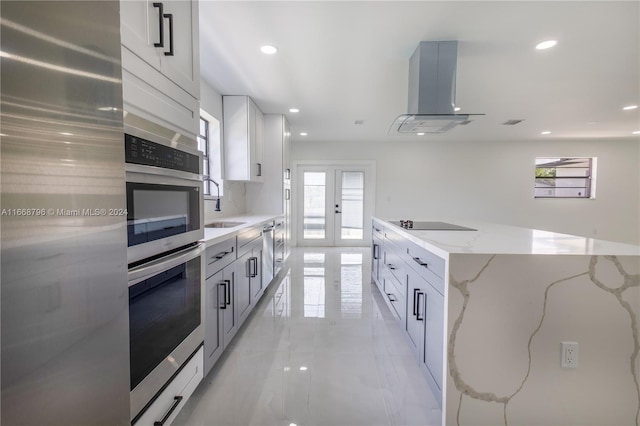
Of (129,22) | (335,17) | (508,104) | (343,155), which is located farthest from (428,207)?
(129,22)

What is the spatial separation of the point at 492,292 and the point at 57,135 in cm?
163

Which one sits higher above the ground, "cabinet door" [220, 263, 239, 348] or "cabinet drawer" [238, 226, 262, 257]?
"cabinet drawer" [238, 226, 262, 257]

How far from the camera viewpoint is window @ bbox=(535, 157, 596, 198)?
6.54m

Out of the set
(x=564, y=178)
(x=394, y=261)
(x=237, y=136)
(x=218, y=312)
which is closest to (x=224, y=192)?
(x=237, y=136)

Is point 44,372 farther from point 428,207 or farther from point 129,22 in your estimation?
point 428,207

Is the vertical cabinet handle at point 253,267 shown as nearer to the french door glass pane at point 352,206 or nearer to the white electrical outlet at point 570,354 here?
the white electrical outlet at point 570,354

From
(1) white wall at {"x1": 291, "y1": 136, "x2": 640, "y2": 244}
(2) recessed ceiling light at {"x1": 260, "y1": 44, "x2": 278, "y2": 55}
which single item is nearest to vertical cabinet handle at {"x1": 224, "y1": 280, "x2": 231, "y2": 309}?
(2) recessed ceiling light at {"x1": 260, "y1": 44, "x2": 278, "y2": 55}

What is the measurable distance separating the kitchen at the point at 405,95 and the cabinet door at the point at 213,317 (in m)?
0.89

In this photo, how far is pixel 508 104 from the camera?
3.93 metres

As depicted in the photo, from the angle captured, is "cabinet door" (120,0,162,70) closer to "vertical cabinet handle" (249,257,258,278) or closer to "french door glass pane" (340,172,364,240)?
"vertical cabinet handle" (249,257,258,278)

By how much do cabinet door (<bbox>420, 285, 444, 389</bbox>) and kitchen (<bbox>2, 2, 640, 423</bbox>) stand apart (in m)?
1.49

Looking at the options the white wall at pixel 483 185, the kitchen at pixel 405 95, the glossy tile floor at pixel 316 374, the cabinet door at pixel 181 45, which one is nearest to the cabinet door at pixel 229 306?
the glossy tile floor at pixel 316 374

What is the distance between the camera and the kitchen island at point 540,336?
1308 millimetres

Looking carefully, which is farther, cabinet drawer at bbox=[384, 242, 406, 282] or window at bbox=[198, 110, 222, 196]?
window at bbox=[198, 110, 222, 196]
